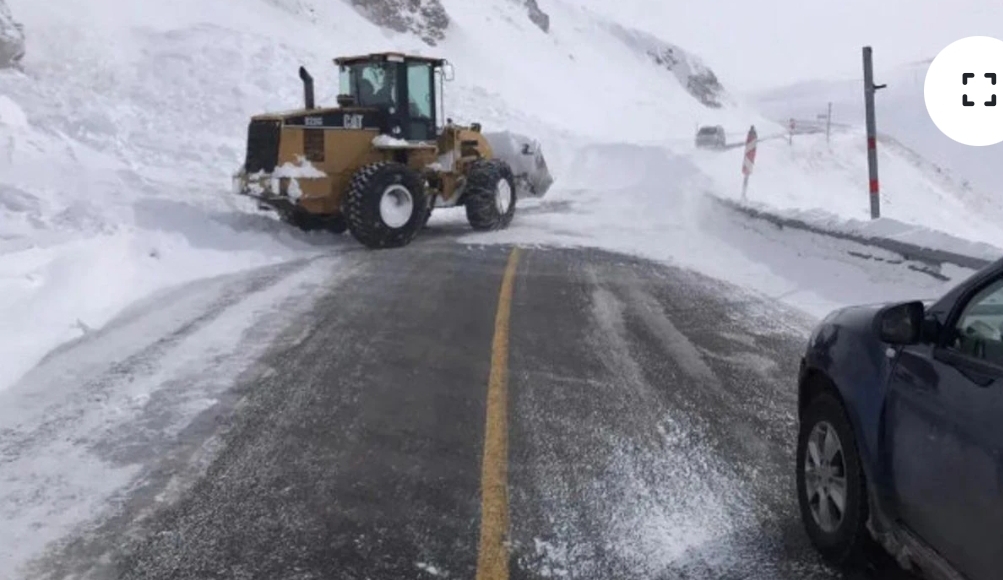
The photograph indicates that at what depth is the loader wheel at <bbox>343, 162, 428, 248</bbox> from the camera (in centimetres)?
1523

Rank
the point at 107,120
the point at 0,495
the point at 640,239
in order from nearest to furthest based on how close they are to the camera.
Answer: the point at 0,495 → the point at 640,239 → the point at 107,120

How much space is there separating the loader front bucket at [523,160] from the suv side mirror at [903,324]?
18.0 meters

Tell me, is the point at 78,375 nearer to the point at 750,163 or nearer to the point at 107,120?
the point at 107,120

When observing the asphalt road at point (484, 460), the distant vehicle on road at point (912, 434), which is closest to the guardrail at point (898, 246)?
the asphalt road at point (484, 460)

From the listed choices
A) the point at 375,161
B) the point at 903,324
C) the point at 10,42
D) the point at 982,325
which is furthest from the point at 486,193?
the point at 982,325

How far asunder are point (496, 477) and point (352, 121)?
11.0 m

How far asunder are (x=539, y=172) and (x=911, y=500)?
18869mm

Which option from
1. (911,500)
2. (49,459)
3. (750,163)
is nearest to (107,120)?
(750,163)

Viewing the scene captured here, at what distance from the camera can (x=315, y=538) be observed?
4973 mm

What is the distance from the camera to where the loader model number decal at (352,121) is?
16.0 metres

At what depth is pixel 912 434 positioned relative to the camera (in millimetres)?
4020

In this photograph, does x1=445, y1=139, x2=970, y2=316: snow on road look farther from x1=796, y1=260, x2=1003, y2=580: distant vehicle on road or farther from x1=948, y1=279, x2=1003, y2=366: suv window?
x1=948, y1=279, x2=1003, y2=366: suv window

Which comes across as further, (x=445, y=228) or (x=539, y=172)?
(x=539, y=172)

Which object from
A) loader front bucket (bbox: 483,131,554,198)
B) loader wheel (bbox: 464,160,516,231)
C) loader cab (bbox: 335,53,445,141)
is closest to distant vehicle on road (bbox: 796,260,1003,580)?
loader cab (bbox: 335,53,445,141)
